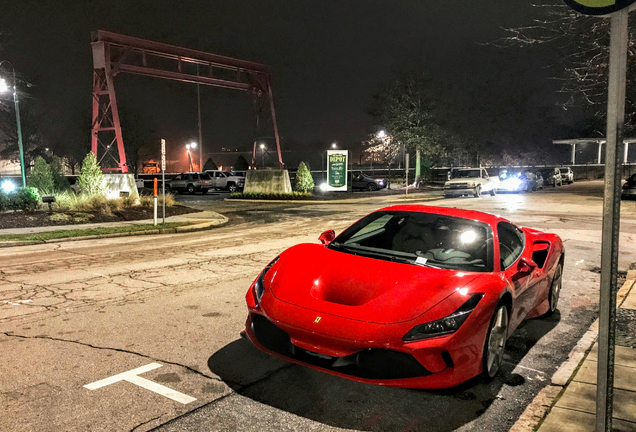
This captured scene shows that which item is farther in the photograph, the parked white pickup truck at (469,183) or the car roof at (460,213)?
the parked white pickup truck at (469,183)

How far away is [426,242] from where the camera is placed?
210 inches

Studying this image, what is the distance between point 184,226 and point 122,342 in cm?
1161

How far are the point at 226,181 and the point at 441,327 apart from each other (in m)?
42.4

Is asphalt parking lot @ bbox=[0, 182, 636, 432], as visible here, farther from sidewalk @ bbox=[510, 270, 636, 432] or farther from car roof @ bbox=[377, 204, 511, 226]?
car roof @ bbox=[377, 204, 511, 226]

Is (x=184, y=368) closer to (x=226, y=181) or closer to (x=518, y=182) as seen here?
(x=518, y=182)

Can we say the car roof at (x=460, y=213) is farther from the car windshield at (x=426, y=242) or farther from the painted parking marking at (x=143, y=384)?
the painted parking marking at (x=143, y=384)

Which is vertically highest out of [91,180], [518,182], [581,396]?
[91,180]

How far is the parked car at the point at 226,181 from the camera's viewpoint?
44.1 m

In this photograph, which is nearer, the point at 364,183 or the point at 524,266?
the point at 524,266

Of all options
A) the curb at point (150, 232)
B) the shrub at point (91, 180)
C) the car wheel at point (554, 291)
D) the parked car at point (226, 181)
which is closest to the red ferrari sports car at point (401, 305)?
the car wheel at point (554, 291)

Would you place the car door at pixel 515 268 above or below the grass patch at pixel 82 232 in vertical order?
above

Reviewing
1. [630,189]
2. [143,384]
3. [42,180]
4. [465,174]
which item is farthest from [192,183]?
[143,384]

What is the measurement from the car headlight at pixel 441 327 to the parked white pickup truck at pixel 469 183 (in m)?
28.3

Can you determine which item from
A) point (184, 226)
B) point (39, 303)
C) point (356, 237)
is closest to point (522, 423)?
point (356, 237)
